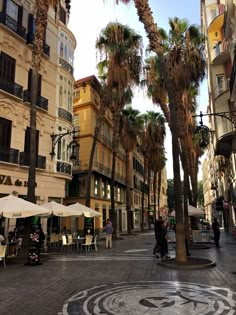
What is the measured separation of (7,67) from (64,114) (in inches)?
253

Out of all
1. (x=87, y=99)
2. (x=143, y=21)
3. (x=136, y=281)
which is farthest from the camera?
(x=87, y=99)

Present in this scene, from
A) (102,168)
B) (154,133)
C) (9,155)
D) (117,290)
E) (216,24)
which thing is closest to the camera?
(117,290)

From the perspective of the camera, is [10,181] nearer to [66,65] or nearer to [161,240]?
[161,240]

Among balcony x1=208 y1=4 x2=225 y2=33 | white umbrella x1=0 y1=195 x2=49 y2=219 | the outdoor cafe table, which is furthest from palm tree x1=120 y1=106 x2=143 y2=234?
white umbrella x1=0 y1=195 x2=49 y2=219

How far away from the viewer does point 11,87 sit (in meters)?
20.6

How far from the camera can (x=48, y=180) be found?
2325cm

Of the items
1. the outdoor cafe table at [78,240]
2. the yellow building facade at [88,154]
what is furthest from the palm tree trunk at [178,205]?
the yellow building facade at [88,154]

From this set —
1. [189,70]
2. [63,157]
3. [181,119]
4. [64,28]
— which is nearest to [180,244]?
[181,119]

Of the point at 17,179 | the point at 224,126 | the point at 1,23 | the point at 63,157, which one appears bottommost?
the point at 17,179

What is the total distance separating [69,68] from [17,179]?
1178 cm

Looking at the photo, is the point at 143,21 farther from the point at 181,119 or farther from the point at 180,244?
the point at 180,244

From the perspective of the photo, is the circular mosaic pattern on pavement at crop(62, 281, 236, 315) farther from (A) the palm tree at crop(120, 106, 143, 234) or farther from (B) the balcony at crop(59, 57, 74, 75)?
(A) the palm tree at crop(120, 106, 143, 234)

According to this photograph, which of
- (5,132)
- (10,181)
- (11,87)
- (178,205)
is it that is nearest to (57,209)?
(10,181)

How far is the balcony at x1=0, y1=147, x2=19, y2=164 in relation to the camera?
1930cm
